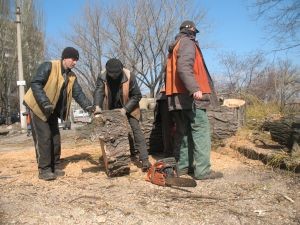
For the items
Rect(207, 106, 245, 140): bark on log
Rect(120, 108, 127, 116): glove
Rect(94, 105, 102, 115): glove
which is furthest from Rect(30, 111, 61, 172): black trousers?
Rect(207, 106, 245, 140): bark on log

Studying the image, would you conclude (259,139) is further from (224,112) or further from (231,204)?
(231,204)

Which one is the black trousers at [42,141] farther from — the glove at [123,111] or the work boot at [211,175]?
the work boot at [211,175]

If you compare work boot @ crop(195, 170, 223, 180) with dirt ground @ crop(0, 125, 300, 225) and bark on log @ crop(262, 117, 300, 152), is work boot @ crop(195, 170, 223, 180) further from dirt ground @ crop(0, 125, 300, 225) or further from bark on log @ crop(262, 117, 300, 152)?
bark on log @ crop(262, 117, 300, 152)

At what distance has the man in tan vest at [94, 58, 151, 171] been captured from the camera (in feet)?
18.8

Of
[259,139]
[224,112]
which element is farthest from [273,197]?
[224,112]

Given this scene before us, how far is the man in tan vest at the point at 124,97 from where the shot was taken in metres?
5.73

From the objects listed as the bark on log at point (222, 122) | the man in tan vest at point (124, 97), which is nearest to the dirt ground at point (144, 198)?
the man in tan vest at point (124, 97)

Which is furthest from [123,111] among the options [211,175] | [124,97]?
[211,175]

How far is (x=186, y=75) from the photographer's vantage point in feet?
16.5

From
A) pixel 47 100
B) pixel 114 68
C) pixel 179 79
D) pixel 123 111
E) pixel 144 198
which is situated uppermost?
pixel 114 68

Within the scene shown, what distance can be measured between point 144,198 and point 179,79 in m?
1.60

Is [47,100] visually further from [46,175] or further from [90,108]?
[46,175]

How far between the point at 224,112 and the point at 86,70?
2195cm

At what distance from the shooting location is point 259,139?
23.1 feet
